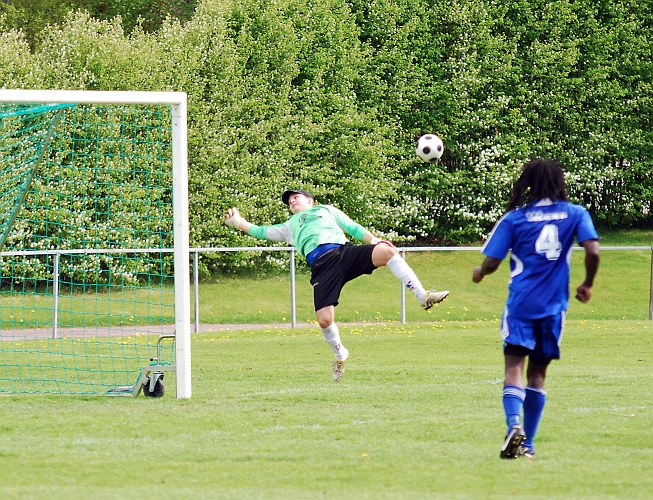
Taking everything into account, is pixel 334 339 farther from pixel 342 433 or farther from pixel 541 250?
pixel 541 250

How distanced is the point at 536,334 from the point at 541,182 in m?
0.93

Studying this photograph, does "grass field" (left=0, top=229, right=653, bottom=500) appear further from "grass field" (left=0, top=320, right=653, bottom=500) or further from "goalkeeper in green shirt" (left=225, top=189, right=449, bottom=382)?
"goalkeeper in green shirt" (left=225, top=189, right=449, bottom=382)

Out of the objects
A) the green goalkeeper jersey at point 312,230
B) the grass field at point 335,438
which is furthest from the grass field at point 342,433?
the green goalkeeper jersey at point 312,230

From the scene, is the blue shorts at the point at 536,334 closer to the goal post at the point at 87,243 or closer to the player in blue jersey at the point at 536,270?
the player in blue jersey at the point at 536,270

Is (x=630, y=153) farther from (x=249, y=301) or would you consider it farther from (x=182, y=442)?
(x=182, y=442)

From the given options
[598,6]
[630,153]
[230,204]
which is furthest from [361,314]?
[598,6]

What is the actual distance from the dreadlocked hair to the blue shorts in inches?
28.5

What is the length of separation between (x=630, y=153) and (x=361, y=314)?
39.7 feet

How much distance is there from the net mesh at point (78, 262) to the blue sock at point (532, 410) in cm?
506

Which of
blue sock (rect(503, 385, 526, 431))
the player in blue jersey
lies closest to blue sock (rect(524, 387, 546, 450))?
the player in blue jersey

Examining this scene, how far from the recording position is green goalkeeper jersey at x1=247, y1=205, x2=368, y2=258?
10172 millimetres

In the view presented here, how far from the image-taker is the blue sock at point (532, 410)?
246 inches

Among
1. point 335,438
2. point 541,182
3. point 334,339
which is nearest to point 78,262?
point 334,339

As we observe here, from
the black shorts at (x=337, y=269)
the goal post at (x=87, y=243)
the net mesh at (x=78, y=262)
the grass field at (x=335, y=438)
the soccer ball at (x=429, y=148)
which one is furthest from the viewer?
the net mesh at (x=78, y=262)
